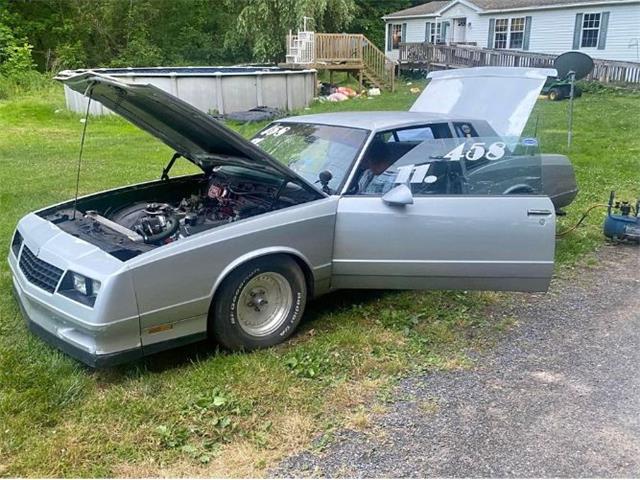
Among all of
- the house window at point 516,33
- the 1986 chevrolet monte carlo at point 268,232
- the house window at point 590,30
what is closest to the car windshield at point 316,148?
the 1986 chevrolet monte carlo at point 268,232

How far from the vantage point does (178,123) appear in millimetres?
4109

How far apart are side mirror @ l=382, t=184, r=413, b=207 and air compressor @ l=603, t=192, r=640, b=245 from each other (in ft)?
10.3

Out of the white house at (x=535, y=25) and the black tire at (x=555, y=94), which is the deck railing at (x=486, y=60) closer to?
the white house at (x=535, y=25)

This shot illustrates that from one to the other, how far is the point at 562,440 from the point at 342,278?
178cm

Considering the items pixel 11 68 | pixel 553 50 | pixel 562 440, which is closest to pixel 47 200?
pixel 562 440

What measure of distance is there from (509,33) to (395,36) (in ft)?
31.1

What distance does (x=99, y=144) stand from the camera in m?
12.9

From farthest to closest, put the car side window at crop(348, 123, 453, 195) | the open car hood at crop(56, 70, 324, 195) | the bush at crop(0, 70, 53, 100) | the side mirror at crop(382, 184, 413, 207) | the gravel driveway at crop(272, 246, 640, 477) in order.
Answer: the bush at crop(0, 70, 53, 100), the car side window at crop(348, 123, 453, 195), the side mirror at crop(382, 184, 413, 207), the open car hood at crop(56, 70, 324, 195), the gravel driveway at crop(272, 246, 640, 477)

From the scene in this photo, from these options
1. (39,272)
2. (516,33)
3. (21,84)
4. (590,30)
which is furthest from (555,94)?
(21,84)

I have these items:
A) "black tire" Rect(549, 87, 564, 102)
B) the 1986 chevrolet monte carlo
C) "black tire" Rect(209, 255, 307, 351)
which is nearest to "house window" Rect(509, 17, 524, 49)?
"black tire" Rect(549, 87, 564, 102)

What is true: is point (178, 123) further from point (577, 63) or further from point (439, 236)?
point (577, 63)

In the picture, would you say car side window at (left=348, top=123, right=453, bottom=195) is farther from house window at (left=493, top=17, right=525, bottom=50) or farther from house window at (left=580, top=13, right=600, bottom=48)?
house window at (left=493, top=17, right=525, bottom=50)

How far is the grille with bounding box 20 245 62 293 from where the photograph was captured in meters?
Result: 3.43

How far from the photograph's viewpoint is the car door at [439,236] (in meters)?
4.05
